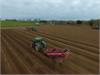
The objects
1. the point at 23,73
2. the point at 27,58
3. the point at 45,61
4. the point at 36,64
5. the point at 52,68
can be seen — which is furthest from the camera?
the point at 27,58

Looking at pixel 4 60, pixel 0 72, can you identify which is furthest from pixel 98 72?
pixel 4 60

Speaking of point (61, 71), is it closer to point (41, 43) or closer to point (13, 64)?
point (13, 64)

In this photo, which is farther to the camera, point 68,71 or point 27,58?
point 27,58

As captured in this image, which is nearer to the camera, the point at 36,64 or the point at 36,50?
the point at 36,64

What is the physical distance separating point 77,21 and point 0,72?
8851 centimetres

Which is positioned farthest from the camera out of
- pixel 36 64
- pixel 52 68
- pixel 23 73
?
pixel 36 64

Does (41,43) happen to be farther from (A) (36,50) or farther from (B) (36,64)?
(B) (36,64)

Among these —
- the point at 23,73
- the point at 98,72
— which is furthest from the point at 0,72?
the point at 98,72

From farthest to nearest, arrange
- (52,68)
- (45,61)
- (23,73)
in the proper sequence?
(45,61), (52,68), (23,73)

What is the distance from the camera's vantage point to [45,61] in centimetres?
1281

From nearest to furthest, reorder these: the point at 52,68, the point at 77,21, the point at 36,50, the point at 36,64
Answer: the point at 52,68 < the point at 36,64 < the point at 36,50 < the point at 77,21

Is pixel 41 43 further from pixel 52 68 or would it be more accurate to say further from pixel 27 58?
pixel 52 68

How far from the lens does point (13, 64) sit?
39.2ft

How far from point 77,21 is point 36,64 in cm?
8649
